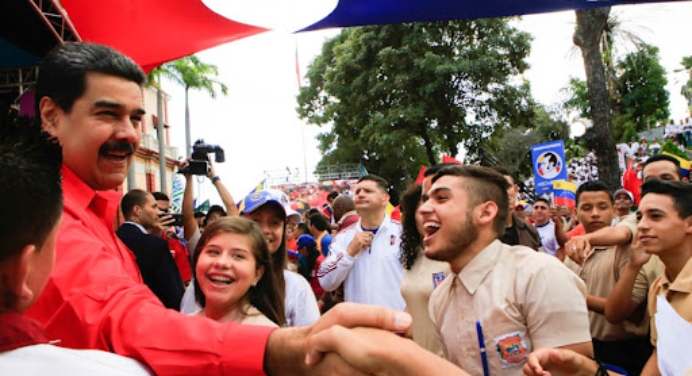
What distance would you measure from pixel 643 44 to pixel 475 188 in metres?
9.35

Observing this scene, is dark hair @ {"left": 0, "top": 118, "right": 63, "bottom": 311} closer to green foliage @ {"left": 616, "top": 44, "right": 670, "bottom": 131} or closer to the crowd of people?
the crowd of people

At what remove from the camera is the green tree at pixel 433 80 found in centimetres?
1872

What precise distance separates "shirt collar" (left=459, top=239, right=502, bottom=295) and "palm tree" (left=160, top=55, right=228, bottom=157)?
23000 mm

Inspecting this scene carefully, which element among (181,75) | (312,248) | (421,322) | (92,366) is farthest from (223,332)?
(181,75)

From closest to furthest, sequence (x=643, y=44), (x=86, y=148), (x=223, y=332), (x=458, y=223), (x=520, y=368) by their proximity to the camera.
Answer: (x=223, y=332) → (x=86, y=148) → (x=520, y=368) → (x=458, y=223) → (x=643, y=44)

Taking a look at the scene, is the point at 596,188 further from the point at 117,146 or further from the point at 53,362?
the point at 53,362

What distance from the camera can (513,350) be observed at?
2.10m

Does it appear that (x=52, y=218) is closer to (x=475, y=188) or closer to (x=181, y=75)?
(x=475, y=188)

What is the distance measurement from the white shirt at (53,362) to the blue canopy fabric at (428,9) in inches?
126

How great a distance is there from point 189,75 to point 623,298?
24.1 m

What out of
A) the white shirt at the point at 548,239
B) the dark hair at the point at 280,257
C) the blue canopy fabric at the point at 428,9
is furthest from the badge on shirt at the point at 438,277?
the white shirt at the point at 548,239

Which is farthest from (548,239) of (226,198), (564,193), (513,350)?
(513,350)

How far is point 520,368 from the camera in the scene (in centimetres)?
210

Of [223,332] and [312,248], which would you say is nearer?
[223,332]
